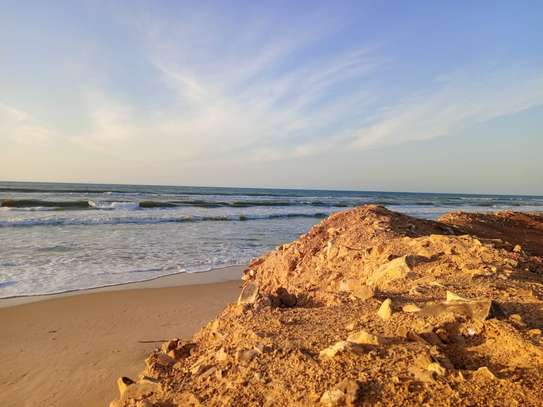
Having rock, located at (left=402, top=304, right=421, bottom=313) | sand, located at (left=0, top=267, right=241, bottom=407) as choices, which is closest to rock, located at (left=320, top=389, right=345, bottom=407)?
rock, located at (left=402, top=304, right=421, bottom=313)

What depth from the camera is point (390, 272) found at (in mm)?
3570

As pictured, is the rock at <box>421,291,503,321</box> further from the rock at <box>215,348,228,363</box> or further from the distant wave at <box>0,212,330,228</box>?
the distant wave at <box>0,212,330,228</box>

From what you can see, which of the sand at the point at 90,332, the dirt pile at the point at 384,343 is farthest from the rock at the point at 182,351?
the sand at the point at 90,332

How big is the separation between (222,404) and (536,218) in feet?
38.5

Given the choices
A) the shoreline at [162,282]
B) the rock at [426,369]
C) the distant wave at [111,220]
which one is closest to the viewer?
the rock at [426,369]

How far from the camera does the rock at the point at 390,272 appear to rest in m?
3.47

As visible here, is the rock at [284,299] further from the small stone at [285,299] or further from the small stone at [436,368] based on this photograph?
the small stone at [436,368]

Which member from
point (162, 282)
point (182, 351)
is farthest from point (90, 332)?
point (182, 351)

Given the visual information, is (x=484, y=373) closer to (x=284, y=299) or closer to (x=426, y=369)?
(x=426, y=369)

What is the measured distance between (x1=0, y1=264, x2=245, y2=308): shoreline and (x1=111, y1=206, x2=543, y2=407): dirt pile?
13.8 ft

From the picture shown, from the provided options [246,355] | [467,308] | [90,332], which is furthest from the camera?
[90,332]

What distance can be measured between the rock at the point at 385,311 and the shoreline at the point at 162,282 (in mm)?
5407

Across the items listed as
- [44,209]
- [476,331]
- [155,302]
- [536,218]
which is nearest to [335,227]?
[155,302]

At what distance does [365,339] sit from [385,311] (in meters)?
0.47
